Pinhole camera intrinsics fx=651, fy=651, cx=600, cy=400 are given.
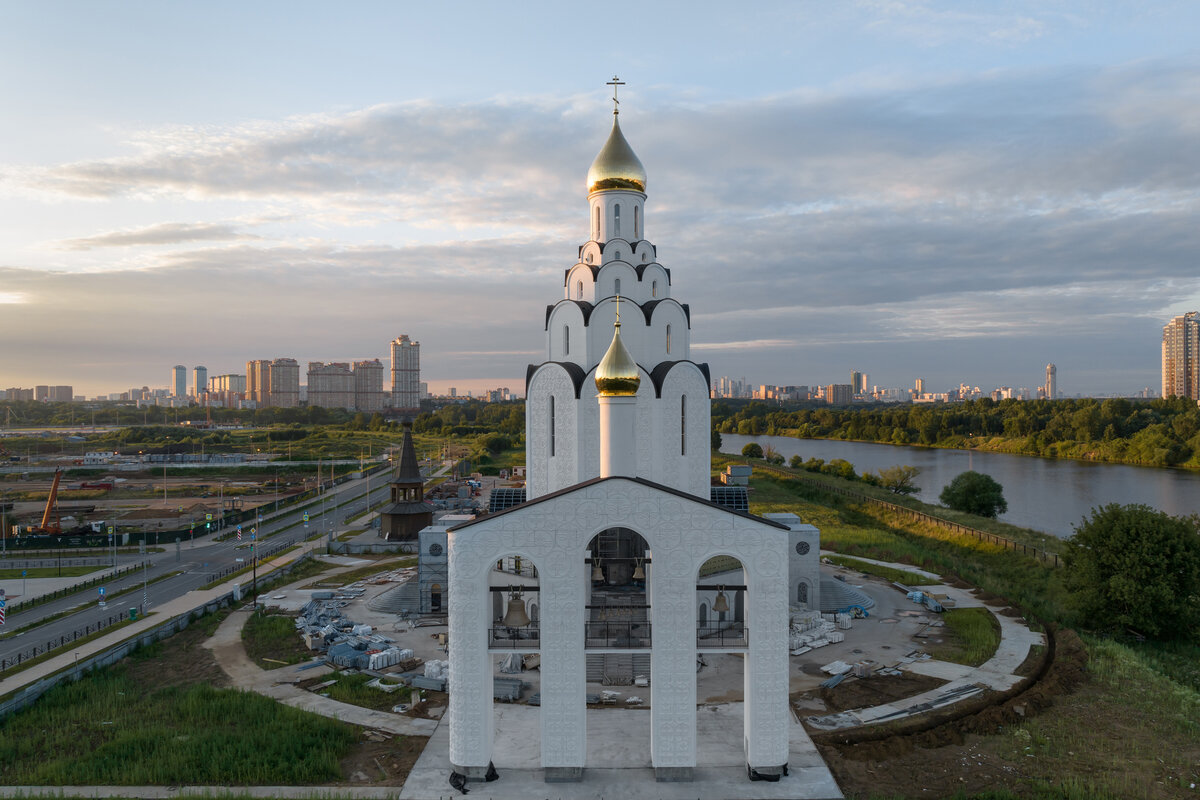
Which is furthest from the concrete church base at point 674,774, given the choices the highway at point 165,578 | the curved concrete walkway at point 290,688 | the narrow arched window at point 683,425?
the highway at point 165,578

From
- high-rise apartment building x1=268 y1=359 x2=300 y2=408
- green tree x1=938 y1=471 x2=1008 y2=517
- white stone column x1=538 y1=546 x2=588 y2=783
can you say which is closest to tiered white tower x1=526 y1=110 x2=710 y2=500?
white stone column x1=538 y1=546 x2=588 y2=783

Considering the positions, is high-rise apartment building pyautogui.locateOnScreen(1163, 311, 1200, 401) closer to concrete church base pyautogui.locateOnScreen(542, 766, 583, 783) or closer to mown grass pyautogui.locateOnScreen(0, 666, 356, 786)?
concrete church base pyautogui.locateOnScreen(542, 766, 583, 783)

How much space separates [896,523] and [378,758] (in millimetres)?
35345

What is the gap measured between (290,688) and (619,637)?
927 cm

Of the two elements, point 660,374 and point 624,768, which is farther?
point 660,374

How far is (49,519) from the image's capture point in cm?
4219

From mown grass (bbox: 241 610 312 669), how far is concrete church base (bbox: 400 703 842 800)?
6.65m

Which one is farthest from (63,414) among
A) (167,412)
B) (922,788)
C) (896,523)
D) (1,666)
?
(922,788)

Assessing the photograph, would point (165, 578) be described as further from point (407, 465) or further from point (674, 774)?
point (674, 774)

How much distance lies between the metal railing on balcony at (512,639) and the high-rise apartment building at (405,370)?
73089 mm

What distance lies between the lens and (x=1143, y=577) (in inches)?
725

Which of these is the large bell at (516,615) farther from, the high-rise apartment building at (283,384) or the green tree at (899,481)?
the high-rise apartment building at (283,384)

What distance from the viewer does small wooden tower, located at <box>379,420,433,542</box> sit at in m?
33.5

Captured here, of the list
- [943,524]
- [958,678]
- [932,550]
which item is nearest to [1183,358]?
[943,524]
